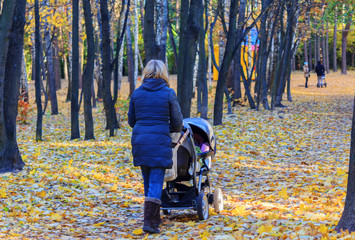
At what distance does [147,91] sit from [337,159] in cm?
639

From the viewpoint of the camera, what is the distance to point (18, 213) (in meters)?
6.30

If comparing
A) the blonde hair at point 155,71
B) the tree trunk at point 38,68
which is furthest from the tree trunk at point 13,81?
the tree trunk at point 38,68

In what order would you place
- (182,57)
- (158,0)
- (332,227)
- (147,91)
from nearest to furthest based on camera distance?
(332,227)
(147,91)
(182,57)
(158,0)

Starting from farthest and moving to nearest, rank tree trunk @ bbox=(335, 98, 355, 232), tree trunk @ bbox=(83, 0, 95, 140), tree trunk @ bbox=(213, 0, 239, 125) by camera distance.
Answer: tree trunk @ bbox=(213, 0, 239, 125), tree trunk @ bbox=(83, 0, 95, 140), tree trunk @ bbox=(335, 98, 355, 232)

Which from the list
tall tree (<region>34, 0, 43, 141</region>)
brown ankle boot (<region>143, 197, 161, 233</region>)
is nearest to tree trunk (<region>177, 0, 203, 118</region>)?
tall tree (<region>34, 0, 43, 141</region>)

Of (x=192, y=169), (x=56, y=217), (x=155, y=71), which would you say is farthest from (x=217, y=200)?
(x=56, y=217)

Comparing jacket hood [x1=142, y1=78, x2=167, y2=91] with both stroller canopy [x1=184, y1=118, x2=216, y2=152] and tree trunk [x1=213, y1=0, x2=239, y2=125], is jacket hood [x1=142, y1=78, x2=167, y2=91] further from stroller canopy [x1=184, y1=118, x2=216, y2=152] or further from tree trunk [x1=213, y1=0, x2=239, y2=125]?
tree trunk [x1=213, y1=0, x2=239, y2=125]

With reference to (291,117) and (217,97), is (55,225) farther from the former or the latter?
(291,117)

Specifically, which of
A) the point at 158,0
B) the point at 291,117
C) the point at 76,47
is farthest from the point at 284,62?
the point at 76,47

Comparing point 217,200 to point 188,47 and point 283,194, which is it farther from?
point 188,47

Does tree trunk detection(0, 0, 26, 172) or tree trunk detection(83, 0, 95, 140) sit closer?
tree trunk detection(0, 0, 26, 172)

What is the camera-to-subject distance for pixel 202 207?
6039 millimetres

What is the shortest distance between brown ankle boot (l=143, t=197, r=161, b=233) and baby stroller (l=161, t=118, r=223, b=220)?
1.29 ft

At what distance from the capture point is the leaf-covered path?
5605 mm
